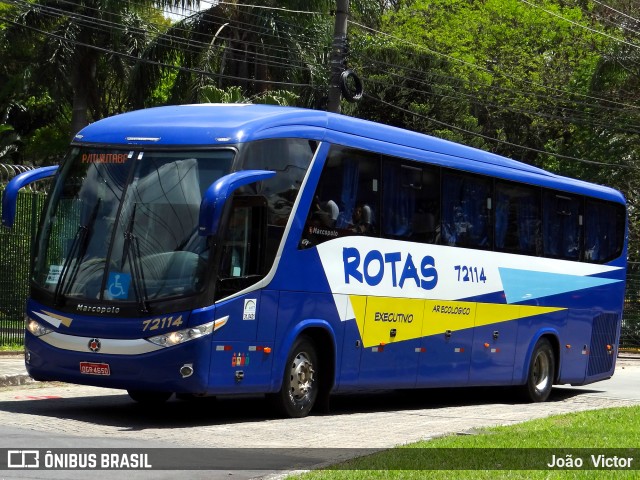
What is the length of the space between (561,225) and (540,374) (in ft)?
8.14

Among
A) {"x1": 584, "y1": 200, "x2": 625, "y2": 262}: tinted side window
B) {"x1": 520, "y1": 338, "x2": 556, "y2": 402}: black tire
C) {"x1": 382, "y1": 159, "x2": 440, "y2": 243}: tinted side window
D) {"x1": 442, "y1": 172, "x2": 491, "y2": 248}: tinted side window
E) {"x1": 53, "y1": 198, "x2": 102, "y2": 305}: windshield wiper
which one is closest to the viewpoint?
{"x1": 53, "y1": 198, "x2": 102, "y2": 305}: windshield wiper

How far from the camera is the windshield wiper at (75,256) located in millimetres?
13211

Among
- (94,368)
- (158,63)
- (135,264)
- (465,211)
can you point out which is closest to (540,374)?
(465,211)

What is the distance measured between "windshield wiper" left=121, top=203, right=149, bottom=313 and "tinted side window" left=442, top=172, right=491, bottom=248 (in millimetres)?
5503

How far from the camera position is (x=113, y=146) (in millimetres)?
13680

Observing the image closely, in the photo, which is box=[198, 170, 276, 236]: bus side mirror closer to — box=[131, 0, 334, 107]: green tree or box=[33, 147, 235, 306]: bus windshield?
box=[33, 147, 235, 306]: bus windshield

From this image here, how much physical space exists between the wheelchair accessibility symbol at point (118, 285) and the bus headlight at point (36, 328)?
889mm

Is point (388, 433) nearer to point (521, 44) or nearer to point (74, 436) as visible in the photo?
point (74, 436)

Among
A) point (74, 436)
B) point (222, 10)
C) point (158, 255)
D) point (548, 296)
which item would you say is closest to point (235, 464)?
point (74, 436)

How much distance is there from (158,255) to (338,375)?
3190mm

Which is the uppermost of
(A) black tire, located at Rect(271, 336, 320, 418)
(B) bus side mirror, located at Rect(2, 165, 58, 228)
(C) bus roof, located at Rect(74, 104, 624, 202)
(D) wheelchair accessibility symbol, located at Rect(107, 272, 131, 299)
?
(C) bus roof, located at Rect(74, 104, 624, 202)

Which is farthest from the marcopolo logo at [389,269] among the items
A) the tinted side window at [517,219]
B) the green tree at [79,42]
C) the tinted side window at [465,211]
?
the green tree at [79,42]

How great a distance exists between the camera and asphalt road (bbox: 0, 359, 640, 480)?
11.0 metres

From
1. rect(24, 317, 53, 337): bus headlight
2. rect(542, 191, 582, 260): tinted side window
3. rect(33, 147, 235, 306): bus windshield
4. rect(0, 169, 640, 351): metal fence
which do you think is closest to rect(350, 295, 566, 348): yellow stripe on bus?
rect(542, 191, 582, 260): tinted side window
